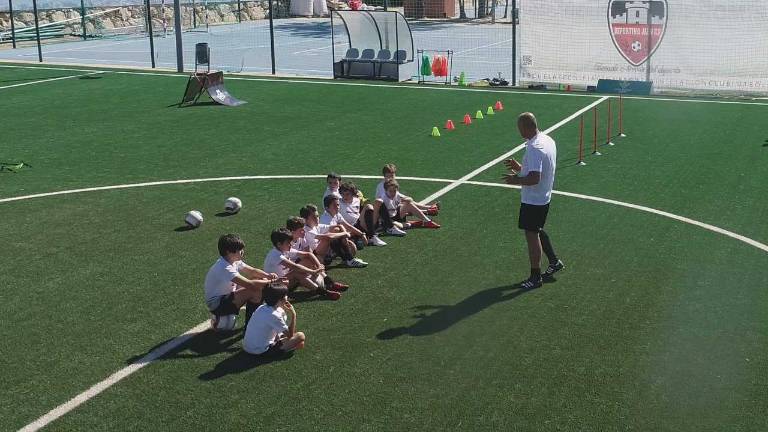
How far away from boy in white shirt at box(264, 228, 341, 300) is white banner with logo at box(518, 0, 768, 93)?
70.0 feet

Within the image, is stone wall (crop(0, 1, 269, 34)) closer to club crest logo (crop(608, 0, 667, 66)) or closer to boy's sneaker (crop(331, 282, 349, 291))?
club crest logo (crop(608, 0, 667, 66))

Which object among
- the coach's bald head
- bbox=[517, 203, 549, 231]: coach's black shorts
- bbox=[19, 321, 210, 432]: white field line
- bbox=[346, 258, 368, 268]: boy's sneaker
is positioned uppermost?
the coach's bald head

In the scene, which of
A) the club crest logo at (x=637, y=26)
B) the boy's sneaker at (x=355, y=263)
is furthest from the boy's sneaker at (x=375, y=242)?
the club crest logo at (x=637, y=26)

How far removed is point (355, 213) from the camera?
14578mm

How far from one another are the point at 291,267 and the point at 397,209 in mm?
3879

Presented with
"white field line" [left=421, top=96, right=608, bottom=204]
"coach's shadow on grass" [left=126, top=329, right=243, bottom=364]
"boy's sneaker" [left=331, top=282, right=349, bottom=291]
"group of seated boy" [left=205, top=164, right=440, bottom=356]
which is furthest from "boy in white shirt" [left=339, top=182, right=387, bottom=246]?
"coach's shadow on grass" [left=126, top=329, right=243, bottom=364]

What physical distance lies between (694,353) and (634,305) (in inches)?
60.7

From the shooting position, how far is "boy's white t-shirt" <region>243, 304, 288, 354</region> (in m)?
10.0

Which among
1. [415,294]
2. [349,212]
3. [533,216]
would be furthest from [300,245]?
[533,216]

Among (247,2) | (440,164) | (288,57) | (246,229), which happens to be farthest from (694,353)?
(247,2)

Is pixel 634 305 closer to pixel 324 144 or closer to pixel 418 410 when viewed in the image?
pixel 418 410

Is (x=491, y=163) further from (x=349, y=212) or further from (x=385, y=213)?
(x=349, y=212)

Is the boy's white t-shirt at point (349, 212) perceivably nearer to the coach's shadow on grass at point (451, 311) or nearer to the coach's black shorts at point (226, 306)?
the coach's shadow on grass at point (451, 311)

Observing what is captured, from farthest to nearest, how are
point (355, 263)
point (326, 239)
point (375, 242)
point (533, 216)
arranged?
point (375, 242) → point (355, 263) → point (326, 239) → point (533, 216)
